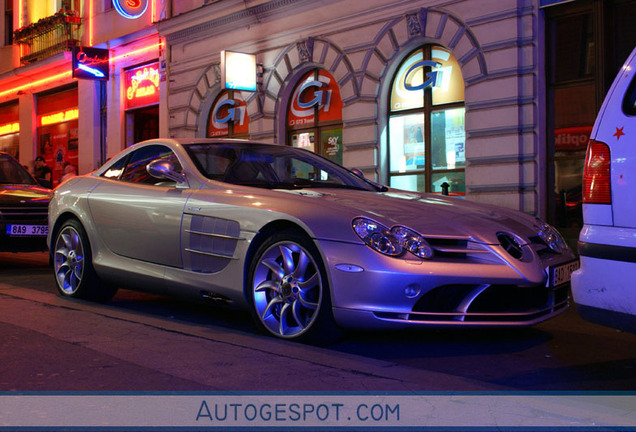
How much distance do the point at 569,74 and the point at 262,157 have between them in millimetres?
8281

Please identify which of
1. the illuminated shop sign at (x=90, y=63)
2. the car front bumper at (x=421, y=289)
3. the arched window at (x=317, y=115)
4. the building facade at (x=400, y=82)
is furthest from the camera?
the illuminated shop sign at (x=90, y=63)

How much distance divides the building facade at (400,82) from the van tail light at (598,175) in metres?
9.19

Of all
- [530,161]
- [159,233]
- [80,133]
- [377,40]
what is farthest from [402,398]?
[80,133]

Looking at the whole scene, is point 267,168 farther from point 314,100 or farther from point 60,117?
point 60,117

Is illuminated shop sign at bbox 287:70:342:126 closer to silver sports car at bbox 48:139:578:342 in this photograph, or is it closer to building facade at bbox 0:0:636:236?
building facade at bbox 0:0:636:236

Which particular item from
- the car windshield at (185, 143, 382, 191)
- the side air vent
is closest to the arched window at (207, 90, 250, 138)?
the car windshield at (185, 143, 382, 191)

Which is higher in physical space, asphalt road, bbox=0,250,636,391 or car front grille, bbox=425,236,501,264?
car front grille, bbox=425,236,501,264

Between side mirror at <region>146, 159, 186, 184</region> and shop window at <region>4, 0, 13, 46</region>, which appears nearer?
side mirror at <region>146, 159, 186, 184</region>

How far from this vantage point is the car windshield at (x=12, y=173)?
10836 mm

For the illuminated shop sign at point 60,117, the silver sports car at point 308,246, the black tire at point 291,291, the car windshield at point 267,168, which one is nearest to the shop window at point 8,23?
the illuminated shop sign at point 60,117

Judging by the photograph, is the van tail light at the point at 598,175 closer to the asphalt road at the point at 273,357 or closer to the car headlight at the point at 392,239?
the asphalt road at the point at 273,357

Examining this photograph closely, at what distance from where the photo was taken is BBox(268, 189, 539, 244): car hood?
4.65 meters

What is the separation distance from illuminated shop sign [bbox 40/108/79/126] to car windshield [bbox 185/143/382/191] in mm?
20603

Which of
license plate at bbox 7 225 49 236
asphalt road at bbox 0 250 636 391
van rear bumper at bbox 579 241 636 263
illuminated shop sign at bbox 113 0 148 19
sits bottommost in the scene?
asphalt road at bbox 0 250 636 391
